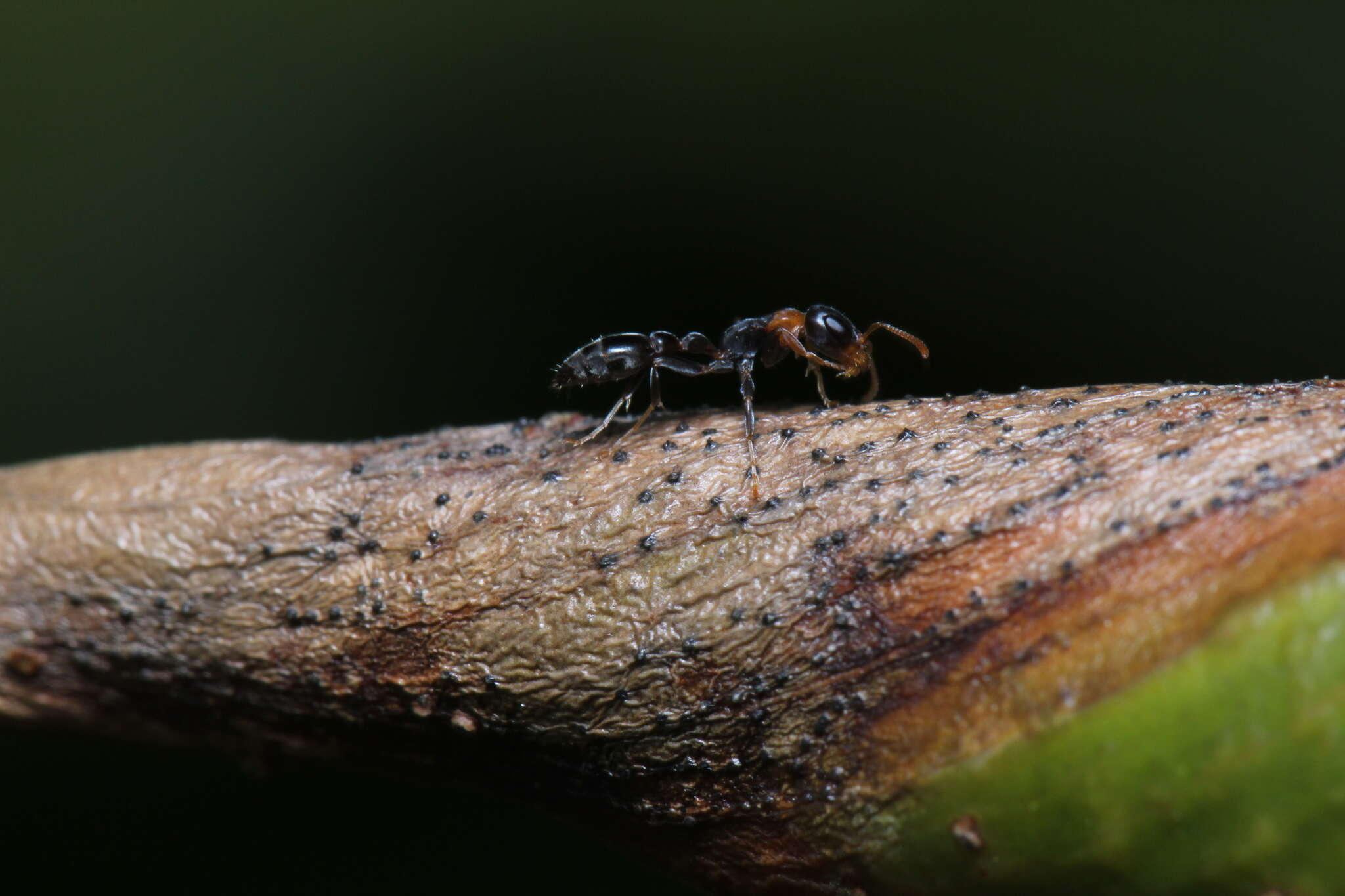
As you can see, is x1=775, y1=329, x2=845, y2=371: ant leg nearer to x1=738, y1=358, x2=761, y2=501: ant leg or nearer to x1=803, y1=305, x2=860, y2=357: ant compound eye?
x1=803, y1=305, x2=860, y2=357: ant compound eye

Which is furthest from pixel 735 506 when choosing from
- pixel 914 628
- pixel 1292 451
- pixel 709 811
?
pixel 1292 451

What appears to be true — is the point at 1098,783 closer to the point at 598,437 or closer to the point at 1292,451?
the point at 1292,451

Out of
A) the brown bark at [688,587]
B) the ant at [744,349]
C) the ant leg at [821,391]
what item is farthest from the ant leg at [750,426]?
the ant at [744,349]

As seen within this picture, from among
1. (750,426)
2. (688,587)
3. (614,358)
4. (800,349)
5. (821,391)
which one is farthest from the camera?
(800,349)

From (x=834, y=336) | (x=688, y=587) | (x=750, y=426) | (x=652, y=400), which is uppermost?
(x=834, y=336)

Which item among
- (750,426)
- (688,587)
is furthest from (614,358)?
(688,587)

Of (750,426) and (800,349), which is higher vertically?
(800,349)

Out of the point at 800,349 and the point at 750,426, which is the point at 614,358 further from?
the point at 750,426

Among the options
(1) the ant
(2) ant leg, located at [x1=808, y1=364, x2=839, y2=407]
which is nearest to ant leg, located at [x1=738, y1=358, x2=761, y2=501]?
(2) ant leg, located at [x1=808, y1=364, x2=839, y2=407]
